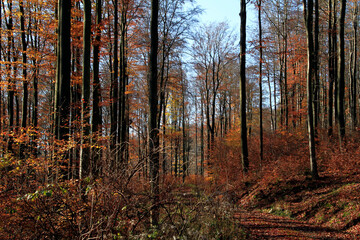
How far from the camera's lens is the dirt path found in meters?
6.37

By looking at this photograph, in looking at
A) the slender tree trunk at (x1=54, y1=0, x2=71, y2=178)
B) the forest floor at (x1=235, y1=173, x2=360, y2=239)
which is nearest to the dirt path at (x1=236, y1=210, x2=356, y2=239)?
the forest floor at (x1=235, y1=173, x2=360, y2=239)

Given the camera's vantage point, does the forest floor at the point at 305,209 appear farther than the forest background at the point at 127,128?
Yes

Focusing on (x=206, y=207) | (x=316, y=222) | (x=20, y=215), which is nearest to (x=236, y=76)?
(x=316, y=222)

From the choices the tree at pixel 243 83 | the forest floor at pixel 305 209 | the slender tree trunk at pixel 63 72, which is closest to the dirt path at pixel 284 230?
the forest floor at pixel 305 209

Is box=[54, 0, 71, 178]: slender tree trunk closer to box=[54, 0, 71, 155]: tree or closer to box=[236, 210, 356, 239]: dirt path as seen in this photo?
box=[54, 0, 71, 155]: tree

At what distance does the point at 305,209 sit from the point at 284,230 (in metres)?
2.22

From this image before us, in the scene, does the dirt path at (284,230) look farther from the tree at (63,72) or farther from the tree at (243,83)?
the tree at (63,72)

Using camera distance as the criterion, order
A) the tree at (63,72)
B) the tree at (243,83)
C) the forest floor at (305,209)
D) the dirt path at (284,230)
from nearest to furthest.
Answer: the dirt path at (284,230)
the forest floor at (305,209)
the tree at (63,72)
the tree at (243,83)

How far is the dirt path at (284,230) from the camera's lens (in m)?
6.37

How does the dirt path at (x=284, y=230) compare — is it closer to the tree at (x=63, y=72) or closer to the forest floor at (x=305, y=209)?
the forest floor at (x=305, y=209)

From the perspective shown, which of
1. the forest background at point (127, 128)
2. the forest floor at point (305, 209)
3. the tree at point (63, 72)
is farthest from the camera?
the tree at point (63, 72)

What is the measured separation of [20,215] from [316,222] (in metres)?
8.37

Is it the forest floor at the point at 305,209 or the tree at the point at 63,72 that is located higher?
the tree at the point at 63,72

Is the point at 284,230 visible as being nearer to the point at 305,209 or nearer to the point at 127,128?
the point at 305,209
